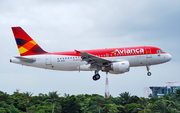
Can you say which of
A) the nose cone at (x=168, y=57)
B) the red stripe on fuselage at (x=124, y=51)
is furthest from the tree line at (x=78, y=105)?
the red stripe on fuselage at (x=124, y=51)

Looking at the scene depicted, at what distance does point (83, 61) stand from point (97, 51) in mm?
3072

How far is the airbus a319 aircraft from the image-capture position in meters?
45.2

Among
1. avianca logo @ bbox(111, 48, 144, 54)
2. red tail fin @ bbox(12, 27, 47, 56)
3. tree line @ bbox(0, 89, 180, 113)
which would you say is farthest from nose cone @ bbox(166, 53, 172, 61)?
tree line @ bbox(0, 89, 180, 113)

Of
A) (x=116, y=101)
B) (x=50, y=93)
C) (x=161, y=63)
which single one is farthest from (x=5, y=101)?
(x=161, y=63)

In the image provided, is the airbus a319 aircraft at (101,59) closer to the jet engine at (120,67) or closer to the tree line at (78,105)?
the jet engine at (120,67)

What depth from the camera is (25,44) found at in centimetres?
5119

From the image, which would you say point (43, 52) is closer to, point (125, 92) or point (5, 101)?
point (5, 101)

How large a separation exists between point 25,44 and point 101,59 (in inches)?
635

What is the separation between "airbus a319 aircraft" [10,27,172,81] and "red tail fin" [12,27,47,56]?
3.68 ft

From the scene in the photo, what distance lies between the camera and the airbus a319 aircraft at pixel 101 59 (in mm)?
45188

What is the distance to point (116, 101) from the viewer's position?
392 ft

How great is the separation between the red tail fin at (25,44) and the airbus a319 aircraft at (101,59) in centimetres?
112

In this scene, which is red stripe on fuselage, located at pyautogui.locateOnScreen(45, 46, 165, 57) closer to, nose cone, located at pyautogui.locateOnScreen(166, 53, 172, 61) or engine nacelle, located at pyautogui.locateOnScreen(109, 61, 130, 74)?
engine nacelle, located at pyautogui.locateOnScreen(109, 61, 130, 74)

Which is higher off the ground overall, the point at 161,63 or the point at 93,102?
the point at 161,63
